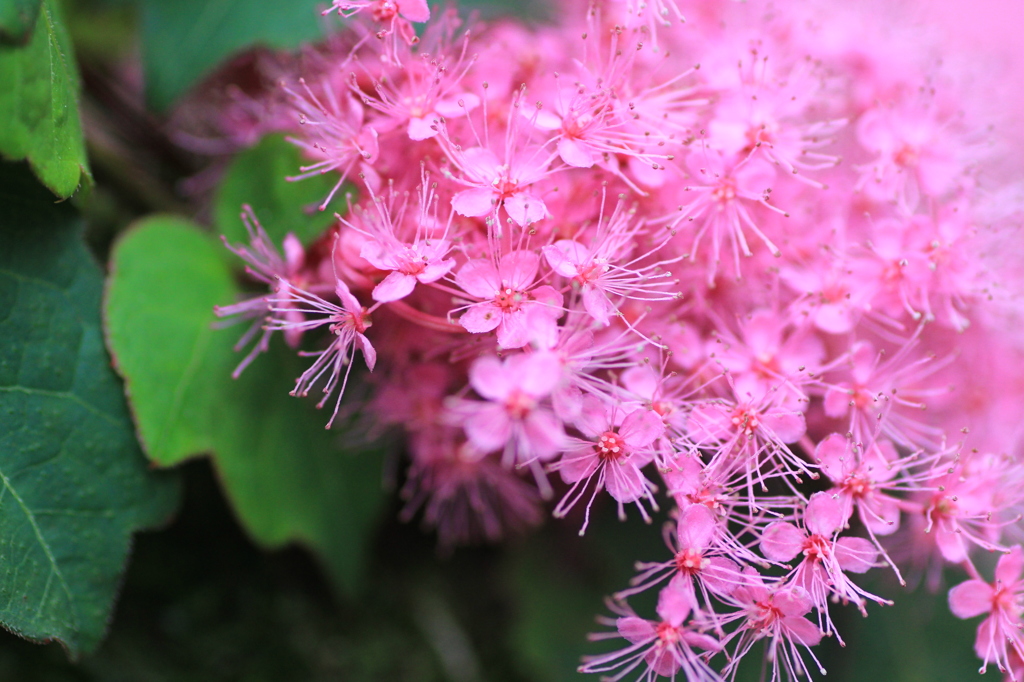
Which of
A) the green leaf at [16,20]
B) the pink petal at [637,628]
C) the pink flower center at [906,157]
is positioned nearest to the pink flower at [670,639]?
the pink petal at [637,628]

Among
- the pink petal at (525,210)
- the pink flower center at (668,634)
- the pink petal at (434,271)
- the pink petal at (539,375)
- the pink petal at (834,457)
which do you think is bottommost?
the pink flower center at (668,634)

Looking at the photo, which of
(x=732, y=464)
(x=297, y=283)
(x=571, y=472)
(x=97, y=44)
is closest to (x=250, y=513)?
(x=297, y=283)

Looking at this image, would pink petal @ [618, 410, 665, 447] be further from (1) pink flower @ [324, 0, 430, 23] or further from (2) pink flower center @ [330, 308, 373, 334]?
(1) pink flower @ [324, 0, 430, 23]

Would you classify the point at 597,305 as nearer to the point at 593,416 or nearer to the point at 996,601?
the point at 593,416

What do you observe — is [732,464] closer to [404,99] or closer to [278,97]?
[404,99]

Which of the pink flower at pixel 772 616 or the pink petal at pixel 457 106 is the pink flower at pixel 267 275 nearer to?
the pink petal at pixel 457 106
